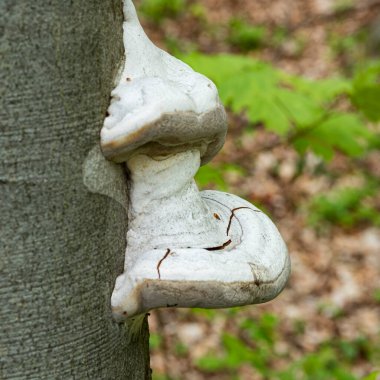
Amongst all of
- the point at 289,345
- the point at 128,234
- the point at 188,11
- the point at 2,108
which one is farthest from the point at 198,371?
the point at 188,11

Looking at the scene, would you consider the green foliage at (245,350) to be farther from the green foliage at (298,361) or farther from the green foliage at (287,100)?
the green foliage at (287,100)

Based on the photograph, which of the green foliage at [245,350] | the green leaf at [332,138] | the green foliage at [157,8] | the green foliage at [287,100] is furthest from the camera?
the green foliage at [157,8]

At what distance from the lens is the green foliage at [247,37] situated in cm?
743

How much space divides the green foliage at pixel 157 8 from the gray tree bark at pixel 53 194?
6.91 m

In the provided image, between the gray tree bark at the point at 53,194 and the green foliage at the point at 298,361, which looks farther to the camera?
the green foliage at the point at 298,361

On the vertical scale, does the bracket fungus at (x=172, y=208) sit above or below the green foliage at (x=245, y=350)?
above

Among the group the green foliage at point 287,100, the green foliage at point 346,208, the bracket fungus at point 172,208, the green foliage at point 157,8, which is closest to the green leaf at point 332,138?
the green foliage at point 287,100

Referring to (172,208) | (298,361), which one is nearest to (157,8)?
(298,361)

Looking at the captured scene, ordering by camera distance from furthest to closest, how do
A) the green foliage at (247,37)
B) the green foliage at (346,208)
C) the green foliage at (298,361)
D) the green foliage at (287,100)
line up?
1. the green foliage at (247,37)
2. the green foliage at (346,208)
3. the green foliage at (298,361)
4. the green foliage at (287,100)

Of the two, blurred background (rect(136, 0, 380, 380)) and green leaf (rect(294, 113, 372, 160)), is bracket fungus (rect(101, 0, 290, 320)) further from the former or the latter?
green leaf (rect(294, 113, 372, 160))

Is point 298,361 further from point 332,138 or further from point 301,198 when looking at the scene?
point 301,198

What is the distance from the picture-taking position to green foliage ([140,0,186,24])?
297 inches

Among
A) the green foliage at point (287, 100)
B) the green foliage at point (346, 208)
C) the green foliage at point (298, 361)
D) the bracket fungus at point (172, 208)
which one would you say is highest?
the bracket fungus at point (172, 208)

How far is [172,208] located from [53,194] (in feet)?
0.65
